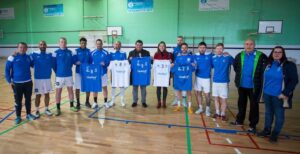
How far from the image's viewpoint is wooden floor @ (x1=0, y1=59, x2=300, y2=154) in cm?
355

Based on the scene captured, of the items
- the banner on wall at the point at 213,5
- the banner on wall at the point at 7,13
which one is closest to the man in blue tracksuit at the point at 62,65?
the banner on wall at the point at 213,5

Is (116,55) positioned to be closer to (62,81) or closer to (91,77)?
(91,77)

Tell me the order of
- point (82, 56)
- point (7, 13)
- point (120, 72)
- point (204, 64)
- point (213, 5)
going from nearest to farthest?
point (204, 64)
point (82, 56)
point (120, 72)
point (213, 5)
point (7, 13)

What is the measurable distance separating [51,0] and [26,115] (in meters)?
17.0

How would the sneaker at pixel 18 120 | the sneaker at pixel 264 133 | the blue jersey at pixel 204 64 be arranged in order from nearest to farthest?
1. the sneaker at pixel 264 133
2. the sneaker at pixel 18 120
3. the blue jersey at pixel 204 64

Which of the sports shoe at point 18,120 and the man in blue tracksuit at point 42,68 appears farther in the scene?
the man in blue tracksuit at point 42,68

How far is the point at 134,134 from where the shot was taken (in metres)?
4.11

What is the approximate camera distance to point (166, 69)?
5680mm

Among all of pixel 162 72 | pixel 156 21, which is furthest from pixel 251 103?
pixel 156 21

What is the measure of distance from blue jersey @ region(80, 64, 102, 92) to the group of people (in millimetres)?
128

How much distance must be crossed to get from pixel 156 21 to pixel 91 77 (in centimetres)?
1236

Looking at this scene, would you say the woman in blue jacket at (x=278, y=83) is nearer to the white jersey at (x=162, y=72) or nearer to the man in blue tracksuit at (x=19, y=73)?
the white jersey at (x=162, y=72)

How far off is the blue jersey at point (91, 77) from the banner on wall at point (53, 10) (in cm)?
1569

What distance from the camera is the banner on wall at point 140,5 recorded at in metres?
16.8
